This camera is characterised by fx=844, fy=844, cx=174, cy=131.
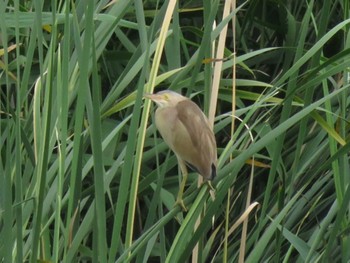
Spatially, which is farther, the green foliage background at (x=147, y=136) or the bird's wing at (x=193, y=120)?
the bird's wing at (x=193, y=120)

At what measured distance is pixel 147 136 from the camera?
1458 mm

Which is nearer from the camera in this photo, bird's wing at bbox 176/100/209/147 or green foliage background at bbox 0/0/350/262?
green foliage background at bbox 0/0/350/262

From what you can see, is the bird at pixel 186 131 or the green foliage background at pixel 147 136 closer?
the green foliage background at pixel 147 136

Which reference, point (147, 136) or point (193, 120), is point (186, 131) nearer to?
point (193, 120)

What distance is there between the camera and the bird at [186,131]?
1.25 metres

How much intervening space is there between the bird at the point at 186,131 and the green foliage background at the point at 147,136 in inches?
1.0

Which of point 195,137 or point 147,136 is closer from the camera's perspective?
point 195,137

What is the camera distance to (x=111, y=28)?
1.27 meters

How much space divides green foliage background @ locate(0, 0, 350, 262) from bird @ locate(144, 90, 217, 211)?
3 cm

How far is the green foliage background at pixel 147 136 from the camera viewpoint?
43.5 inches

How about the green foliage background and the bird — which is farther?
the bird

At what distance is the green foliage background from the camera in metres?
1.11

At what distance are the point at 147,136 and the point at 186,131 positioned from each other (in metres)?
0.18

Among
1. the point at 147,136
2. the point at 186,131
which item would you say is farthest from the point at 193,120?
the point at 147,136
